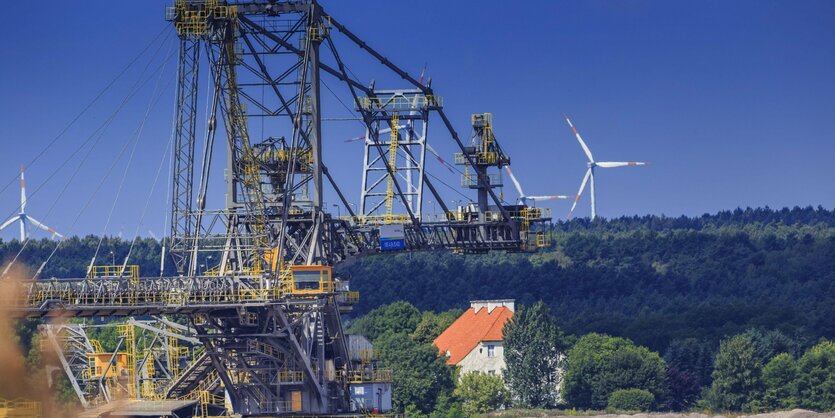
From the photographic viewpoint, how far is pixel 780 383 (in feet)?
553

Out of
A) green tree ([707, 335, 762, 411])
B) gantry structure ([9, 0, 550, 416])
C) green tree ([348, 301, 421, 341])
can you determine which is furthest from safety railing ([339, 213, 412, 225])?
green tree ([348, 301, 421, 341])

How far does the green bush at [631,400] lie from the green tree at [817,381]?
532 inches

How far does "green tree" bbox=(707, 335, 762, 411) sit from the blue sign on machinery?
58.7 metres

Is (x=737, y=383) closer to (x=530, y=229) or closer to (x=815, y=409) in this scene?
(x=815, y=409)

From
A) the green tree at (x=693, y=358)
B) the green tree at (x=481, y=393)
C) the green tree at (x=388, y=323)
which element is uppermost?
the green tree at (x=388, y=323)

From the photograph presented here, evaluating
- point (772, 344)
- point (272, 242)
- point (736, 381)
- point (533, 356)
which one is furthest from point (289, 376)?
point (772, 344)

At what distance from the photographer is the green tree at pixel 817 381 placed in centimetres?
16525

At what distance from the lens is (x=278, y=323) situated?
10831cm

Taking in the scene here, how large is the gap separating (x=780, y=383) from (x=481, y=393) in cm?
2711

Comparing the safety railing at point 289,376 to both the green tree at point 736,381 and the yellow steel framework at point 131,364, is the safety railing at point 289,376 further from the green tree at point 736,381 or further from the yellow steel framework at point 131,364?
the green tree at point 736,381

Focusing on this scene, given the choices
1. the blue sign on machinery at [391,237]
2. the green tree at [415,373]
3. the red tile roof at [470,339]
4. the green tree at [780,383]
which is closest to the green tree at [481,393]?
the green tree at [415,373]

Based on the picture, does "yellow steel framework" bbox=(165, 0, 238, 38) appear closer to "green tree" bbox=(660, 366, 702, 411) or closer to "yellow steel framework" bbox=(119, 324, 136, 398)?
"yellow steel framework" bbox=(119, 324, 136, 398)

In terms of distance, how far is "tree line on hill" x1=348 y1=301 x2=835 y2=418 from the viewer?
165000 mm

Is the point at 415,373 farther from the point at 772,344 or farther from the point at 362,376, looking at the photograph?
the point at 362,376
